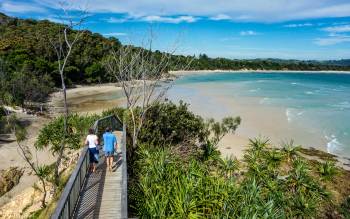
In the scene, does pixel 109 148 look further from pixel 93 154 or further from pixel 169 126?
pixel 169 126

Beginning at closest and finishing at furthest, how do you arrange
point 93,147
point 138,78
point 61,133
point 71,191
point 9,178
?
point 71,191, point 93,147, point 61,133, point 9,178, point 138,78

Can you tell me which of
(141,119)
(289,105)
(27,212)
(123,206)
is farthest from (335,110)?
(123,206)

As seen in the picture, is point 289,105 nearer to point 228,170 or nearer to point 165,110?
point 165,110

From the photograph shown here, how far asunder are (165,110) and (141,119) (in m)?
4.12

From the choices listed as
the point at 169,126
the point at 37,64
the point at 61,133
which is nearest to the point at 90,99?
the point at 37,64

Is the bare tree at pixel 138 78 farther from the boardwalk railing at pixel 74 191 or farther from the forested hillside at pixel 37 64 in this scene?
the forested hillside at pixel 37 64

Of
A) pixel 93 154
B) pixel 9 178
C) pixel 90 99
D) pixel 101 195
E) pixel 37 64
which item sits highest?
pixel 37 64

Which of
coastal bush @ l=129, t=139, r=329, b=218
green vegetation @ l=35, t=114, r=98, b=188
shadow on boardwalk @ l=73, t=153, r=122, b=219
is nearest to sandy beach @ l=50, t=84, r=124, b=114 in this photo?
green vegetation @ l=35, t=114, r=98, b=188

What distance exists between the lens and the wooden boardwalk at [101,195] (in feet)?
32.7

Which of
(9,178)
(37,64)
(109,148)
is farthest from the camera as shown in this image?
(37,64)

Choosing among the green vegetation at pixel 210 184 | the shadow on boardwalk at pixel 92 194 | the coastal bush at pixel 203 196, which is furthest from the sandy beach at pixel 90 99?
the shadow on boardwalk at pixel 92 194

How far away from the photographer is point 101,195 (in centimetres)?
1106

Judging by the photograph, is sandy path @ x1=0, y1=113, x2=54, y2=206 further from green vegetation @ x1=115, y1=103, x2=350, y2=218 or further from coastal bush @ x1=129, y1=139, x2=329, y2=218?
coastal bush @ x1=129, y1=139, x2=329, y2=218

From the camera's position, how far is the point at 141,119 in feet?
68.0
